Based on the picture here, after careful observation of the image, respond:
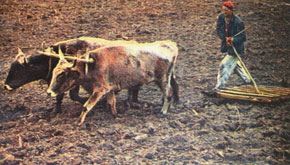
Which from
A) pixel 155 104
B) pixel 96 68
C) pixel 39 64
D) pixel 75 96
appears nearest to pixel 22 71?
pixel 39 64

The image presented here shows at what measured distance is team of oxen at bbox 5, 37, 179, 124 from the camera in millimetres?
3701

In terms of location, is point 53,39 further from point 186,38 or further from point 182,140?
point 182,140

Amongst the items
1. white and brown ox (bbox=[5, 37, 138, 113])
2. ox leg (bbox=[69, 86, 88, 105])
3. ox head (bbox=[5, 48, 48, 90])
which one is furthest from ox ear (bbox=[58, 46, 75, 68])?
ox leg (bbox=[69, 86, 88, 105])

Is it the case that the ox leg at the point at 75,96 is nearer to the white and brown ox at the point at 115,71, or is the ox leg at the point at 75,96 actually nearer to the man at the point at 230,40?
the white and brown ox at the point at 115,71

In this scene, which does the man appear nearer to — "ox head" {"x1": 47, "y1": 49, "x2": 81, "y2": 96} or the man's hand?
the man's hand

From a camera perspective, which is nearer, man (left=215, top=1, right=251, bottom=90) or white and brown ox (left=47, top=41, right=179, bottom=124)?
white and brown ox (left=47, top=41, right=179, bottom=124)

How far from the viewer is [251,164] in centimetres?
335

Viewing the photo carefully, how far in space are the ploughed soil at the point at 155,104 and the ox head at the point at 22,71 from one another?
0.62ft

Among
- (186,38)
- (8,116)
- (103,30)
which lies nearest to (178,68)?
(186,38)

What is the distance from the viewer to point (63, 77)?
3.65 metres

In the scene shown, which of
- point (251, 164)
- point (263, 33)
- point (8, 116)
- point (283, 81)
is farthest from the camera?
point (263, 33)

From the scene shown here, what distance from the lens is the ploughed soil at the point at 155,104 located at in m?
3.49

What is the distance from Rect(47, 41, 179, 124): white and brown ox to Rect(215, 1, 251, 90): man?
624 millimetres

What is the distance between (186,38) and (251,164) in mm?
2181
